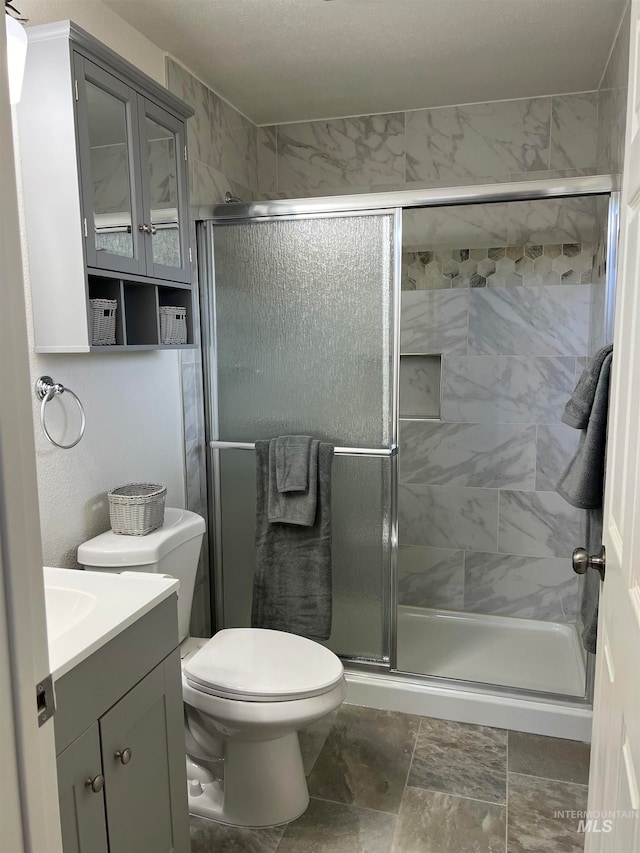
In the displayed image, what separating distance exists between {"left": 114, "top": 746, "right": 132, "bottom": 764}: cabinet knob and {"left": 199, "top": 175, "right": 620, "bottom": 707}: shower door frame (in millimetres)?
1338

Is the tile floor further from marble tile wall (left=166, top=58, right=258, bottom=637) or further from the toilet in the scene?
marble tile wall (left=166, top=58, right=258, bottom=637)

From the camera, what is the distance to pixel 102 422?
2102 mm

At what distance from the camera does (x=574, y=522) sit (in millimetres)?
3123

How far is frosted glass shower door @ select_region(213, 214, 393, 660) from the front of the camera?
241 centimetres

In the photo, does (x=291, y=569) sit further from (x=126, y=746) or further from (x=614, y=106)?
(x=614, y=106)

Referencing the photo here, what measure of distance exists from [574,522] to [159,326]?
2.17m

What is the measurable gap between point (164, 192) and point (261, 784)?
6.04ft

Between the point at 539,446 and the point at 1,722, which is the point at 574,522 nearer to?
the point at 539,446

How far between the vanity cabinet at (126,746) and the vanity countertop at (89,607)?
0.11ft

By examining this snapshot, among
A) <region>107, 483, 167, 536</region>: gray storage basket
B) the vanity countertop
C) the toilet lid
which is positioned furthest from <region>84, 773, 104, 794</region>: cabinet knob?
<region>107, 483, 167, 536</region>: gray storage basket

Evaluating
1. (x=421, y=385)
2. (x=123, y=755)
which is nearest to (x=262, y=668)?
(x=123, y=755)

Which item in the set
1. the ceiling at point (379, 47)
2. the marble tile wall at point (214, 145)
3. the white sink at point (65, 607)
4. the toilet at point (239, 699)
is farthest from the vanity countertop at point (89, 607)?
the ceiling at point (379, 47)

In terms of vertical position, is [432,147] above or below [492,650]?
above

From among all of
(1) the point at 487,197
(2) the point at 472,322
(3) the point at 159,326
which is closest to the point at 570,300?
(2) the point at 472,322
